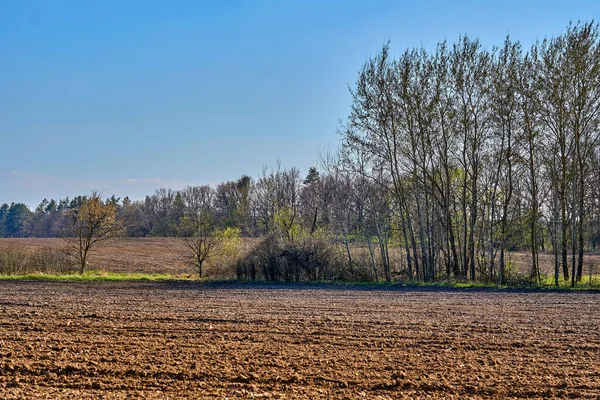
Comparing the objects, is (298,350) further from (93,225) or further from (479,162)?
(93,225)

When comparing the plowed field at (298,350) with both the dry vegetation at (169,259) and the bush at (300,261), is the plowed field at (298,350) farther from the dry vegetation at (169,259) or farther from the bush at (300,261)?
the dry vegetation at (169,259)

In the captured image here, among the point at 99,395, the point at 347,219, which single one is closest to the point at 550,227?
the point at 347,219

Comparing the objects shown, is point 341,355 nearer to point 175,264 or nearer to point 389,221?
point 389,221

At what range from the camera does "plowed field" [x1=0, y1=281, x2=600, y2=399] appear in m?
6.40

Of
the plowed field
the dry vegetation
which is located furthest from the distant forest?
the plowed field

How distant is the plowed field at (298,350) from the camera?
640 centimetres

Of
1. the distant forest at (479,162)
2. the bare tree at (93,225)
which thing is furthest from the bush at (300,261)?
the bare tree at (93,225)

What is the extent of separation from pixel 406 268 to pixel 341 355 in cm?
2027

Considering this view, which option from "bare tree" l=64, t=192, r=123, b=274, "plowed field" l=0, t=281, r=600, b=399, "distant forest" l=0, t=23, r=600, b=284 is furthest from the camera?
"bare tree" l=64, t=192, r=123, b=274

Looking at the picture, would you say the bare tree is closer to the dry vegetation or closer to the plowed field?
the dry vegetation

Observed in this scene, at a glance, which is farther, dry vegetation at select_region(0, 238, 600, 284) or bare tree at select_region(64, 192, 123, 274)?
bare tree at select_region(64, 192, 123, 274)

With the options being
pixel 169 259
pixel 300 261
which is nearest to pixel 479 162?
pixel 300 261

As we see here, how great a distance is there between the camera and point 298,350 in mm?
8391

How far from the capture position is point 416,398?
6035mm
